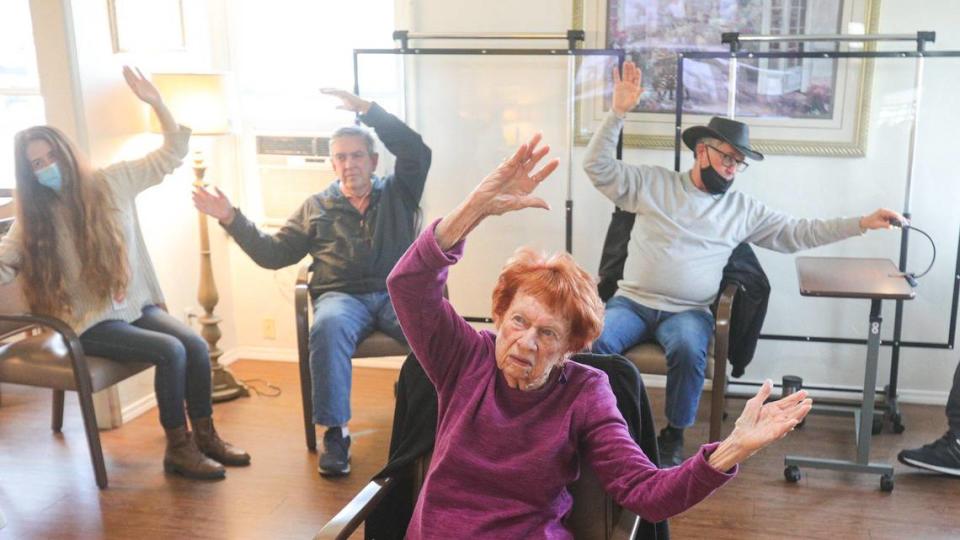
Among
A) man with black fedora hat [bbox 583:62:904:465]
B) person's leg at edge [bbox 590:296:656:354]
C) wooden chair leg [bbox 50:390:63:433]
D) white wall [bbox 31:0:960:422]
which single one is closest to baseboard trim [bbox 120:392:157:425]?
white wall [bbox 31:0:960:422]

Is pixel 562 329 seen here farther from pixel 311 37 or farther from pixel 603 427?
pixel 311 37

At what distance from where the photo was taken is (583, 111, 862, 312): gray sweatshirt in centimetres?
322

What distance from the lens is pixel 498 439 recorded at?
1663 millimetres

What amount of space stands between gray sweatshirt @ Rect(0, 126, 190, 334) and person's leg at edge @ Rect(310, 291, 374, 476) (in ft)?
2.18

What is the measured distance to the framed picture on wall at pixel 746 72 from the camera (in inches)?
136

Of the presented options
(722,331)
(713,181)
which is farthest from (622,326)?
(713,181)

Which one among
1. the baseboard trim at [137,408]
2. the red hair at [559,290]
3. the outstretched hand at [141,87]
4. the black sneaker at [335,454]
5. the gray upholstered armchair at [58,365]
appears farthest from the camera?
the baseboard trim at [137,408]

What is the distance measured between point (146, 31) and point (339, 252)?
4.23 feet

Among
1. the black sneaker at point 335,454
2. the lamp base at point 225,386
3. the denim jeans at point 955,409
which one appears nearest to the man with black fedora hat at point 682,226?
the denim jeans at point 955,409

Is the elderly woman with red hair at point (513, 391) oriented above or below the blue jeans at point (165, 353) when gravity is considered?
above

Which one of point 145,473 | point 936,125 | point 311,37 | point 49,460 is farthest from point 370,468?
point 936,125

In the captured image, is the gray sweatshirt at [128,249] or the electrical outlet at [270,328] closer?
the gray sweatshirt at [128,249]

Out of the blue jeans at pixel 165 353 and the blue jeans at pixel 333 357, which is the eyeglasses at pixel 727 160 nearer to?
the blue jeans at pixel 333 357

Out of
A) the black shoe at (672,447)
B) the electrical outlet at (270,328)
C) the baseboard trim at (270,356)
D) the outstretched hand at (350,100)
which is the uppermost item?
the outstretched hand at (350,100)
